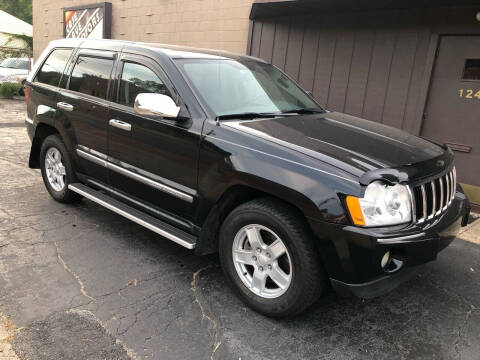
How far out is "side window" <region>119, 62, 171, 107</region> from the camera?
365cm

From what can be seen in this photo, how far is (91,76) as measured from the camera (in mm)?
4309

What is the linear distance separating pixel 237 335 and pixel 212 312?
31cm

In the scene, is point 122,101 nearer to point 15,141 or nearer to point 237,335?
point 237,335

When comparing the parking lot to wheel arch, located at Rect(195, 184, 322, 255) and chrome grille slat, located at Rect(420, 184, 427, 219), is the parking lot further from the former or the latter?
chrome grille slat, located at Rect(420, 184, 427, 219)

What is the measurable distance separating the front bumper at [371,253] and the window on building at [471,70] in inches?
164

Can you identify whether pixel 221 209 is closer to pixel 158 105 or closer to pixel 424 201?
pixel 158 105

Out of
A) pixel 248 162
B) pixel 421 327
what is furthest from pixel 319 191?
pixel 421 327

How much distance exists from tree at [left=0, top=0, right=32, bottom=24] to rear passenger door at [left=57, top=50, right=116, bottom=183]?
55963mm

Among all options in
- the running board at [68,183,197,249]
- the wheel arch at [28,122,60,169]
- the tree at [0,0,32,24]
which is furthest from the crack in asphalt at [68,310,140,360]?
the tree at [0,0,32,24]

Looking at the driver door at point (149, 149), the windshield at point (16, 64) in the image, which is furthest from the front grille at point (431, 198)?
the windshield at point (16, 64)

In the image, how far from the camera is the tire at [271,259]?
2721 mm

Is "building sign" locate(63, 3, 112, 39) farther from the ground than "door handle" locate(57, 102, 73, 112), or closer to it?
farther from the ground

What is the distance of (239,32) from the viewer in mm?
8797

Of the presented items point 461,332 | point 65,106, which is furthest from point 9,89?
point 461,332
